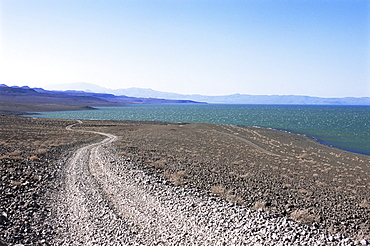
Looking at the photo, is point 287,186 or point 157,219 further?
point 287,186

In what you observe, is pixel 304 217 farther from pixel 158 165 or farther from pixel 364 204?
pixel 158 165

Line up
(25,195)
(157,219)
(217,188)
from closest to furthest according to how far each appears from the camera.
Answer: (157,219)
(25,195)
(217,188)

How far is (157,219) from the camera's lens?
448 inches

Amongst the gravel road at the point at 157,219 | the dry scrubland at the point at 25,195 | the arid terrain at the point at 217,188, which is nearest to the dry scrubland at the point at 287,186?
the arid terrain at the point at 217,188

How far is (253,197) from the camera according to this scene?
13.0 m

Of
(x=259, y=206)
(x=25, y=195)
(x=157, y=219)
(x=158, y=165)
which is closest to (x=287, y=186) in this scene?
(x=259, y=206)

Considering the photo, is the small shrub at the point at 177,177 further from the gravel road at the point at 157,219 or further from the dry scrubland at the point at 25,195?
the dry scrubland at the point at 25,195

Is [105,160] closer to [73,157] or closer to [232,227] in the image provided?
[73,157]

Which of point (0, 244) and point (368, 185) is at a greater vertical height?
point (0, 244)

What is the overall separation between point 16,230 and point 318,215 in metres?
11.6

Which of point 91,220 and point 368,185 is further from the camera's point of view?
point 368,185

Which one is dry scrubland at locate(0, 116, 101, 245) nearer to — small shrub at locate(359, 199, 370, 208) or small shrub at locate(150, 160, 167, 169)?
small shrub at locate(150, 160, 167, 169)

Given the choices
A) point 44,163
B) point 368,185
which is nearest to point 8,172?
point 44,163

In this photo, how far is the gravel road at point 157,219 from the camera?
367 inches
